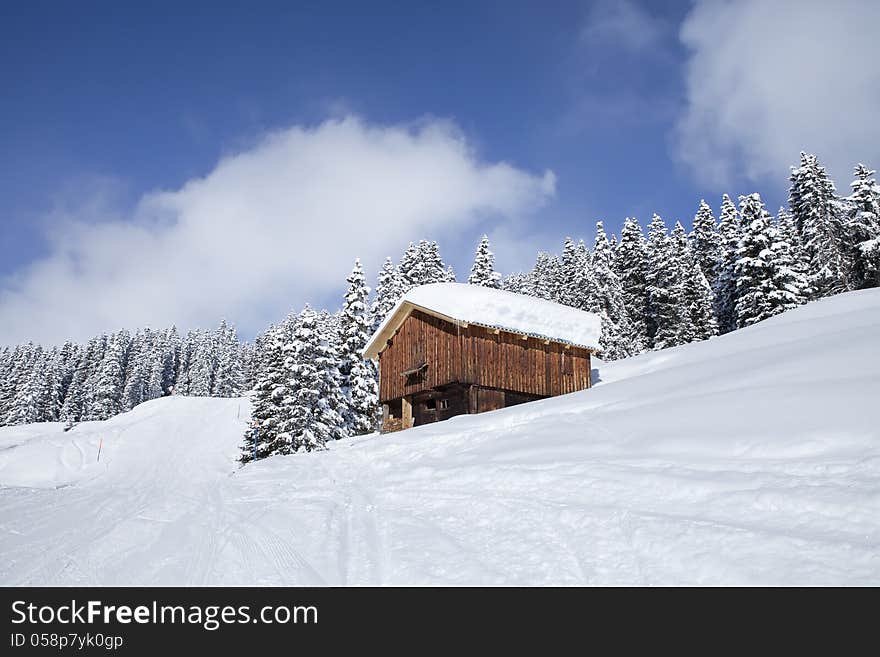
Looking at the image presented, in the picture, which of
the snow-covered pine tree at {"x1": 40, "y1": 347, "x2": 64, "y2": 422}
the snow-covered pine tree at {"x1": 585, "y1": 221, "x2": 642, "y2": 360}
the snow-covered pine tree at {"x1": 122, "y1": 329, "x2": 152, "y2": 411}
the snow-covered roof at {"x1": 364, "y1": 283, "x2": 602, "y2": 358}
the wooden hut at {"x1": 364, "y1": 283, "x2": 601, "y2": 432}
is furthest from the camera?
the snow-covered pine tree at {"x1": 122, "y1": 329, "x2": 152, "y2": 411}

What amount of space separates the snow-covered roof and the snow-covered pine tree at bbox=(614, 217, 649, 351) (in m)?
18.7

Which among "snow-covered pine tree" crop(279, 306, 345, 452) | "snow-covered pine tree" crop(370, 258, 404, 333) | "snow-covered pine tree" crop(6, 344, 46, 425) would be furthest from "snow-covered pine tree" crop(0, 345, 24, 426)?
"snow-covered pine tree" crop(279, 306, 345, 452)

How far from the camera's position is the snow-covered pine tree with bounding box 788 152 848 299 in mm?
33438

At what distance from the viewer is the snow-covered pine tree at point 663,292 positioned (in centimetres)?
3962

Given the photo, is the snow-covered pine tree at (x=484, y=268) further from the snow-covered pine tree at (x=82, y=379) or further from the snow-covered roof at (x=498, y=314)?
the snow-covered pine tree at (x=82, y=379)

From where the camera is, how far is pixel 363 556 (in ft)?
18.0

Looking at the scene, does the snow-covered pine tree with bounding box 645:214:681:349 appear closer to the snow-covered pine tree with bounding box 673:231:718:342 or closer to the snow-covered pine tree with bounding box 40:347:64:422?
the snow-covered pine tree with bounding box 673:231:718:342

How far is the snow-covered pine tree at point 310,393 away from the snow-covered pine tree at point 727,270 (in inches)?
1214

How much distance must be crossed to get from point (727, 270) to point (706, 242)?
9.05 m

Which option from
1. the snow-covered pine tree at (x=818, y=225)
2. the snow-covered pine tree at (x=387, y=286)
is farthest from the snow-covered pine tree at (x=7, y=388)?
the snow-covered pine tree at (x=818, y=225)

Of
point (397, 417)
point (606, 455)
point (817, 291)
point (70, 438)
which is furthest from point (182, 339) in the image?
point (606, 455)
